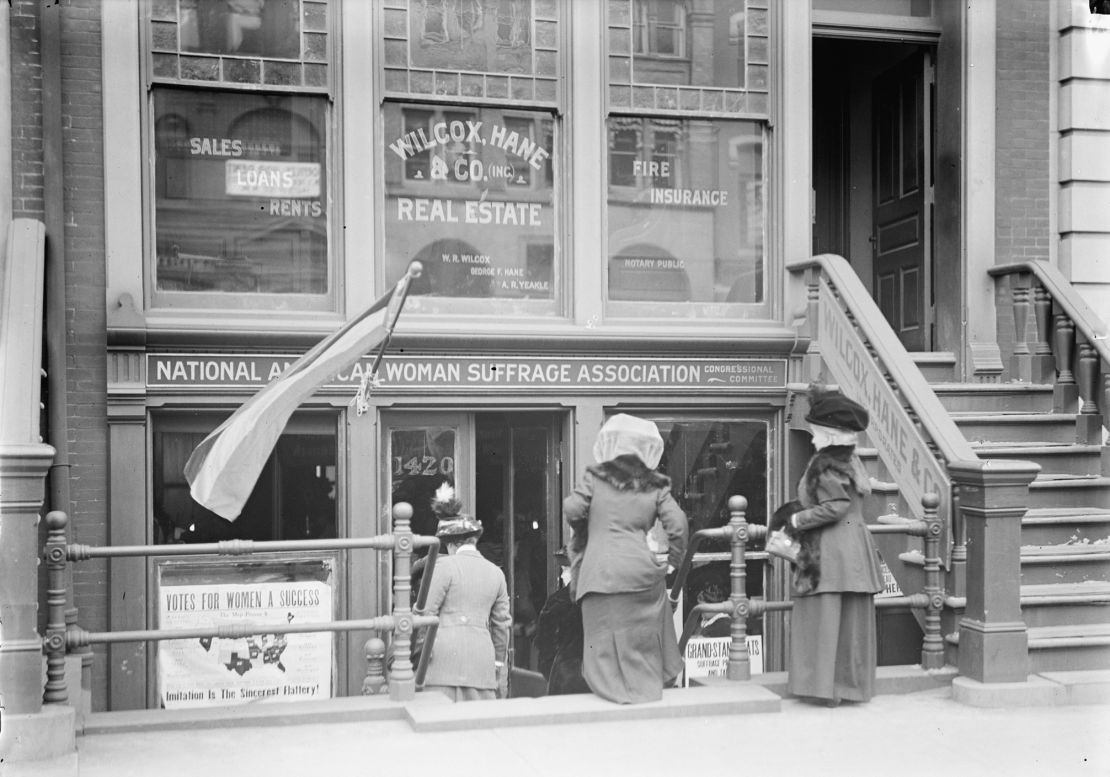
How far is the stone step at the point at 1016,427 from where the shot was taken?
8812 mm

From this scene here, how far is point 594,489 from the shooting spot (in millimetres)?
6461

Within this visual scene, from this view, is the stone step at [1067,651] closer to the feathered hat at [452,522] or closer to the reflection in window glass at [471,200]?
the feathered hat at [452,522]

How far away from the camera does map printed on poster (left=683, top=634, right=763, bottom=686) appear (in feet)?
31.0

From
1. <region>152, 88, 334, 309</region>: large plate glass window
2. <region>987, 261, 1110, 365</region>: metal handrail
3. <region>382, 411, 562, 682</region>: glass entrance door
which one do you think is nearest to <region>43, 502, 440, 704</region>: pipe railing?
<region>382, 411, 562, 682</region>: glass entrance door

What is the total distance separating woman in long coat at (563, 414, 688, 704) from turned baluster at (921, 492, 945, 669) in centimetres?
166

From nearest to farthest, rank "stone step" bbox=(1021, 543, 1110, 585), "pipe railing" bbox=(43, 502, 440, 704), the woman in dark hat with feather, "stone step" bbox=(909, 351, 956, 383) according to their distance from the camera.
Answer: "pipe railing" bbox=(43, 502, 440, 704) < the woman in dark hat with feather < "stone step" bbox=(1021, 543, 1110, 585) < "stone step" bbox=(909, 351, 956, 383)

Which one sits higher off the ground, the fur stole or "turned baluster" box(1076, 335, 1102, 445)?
"turned baluster" box(1076, 335, 1102, 445)

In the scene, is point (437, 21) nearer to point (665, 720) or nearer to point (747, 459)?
point (747, 459)

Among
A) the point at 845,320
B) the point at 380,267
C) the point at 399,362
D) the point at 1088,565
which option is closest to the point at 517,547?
the point at 399,362

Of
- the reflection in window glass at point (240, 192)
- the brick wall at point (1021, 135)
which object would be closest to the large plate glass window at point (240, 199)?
the reflection in window glass at point (240, 192)

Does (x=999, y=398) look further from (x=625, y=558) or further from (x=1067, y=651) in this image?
(x=625, y=558)

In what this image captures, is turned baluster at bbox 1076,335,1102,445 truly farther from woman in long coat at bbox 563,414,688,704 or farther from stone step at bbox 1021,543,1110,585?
woman in long coat at bbox 563,414,688,704

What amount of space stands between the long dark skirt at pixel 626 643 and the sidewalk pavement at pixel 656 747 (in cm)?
21

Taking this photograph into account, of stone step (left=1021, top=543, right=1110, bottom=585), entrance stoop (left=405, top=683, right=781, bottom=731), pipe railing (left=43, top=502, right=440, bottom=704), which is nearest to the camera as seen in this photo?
pipe railing (left=43, top=502, right=440, bottom=704)
